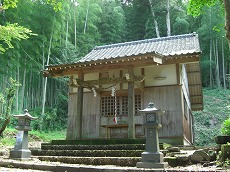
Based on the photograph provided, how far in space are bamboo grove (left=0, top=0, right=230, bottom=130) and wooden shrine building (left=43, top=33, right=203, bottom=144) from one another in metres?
3.34

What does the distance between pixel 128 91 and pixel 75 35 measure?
639 inches

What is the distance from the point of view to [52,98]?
21.4 m

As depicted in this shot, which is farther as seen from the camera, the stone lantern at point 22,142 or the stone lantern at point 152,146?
the stone lantern at point 22,142

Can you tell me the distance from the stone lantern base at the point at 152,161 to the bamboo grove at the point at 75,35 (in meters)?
8.20

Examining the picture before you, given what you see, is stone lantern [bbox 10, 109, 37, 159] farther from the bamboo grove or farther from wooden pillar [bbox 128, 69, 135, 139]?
the bamboo grove

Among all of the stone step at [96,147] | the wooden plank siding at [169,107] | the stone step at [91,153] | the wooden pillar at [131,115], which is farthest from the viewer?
the wooden plank siding at [169,107]

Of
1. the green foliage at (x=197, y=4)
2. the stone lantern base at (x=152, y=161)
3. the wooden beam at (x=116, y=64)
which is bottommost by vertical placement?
the stone lantern base at (x=152, y=161)

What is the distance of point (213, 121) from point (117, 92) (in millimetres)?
14056

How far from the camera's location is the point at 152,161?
5547 millimetres

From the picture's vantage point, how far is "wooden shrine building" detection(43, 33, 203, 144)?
370 inches

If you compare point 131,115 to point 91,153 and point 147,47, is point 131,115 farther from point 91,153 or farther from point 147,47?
point 147,47

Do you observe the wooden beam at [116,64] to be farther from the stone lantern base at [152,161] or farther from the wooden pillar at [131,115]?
the stone lantern base at [152,161]

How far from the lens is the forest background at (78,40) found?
1755 cm

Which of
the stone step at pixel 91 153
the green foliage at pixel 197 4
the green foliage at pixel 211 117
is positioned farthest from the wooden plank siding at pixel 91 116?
the green foliage at pixel 211 117
